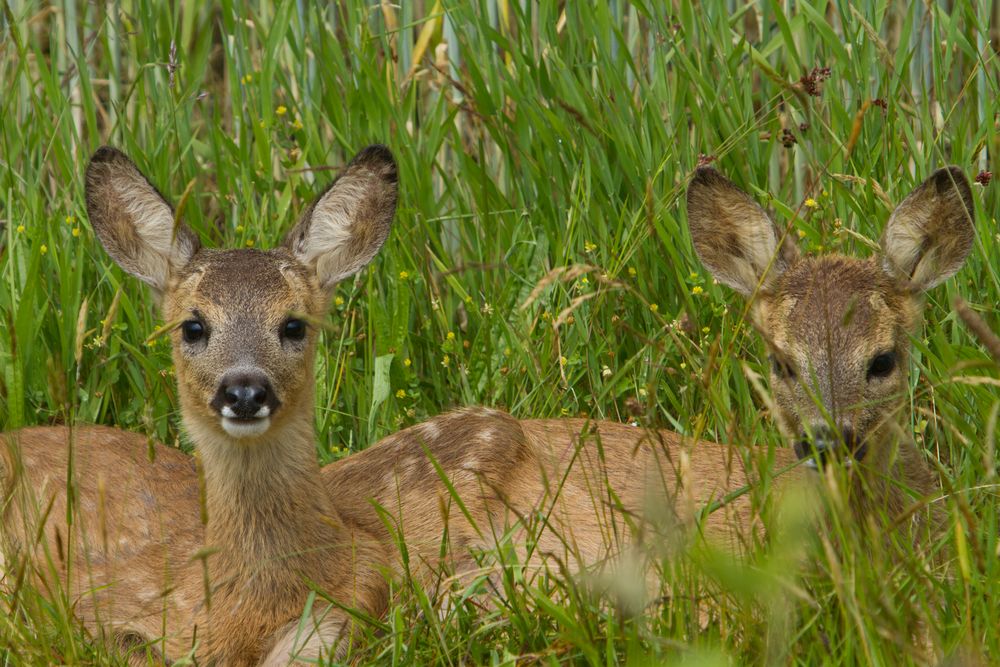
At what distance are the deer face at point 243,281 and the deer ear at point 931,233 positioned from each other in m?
1.47

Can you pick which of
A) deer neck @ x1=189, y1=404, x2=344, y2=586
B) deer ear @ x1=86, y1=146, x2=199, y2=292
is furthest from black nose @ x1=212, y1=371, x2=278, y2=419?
deer ear @ x1=86, y1=146, x2=199, y2=292

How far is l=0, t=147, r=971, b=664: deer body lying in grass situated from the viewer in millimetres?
4148

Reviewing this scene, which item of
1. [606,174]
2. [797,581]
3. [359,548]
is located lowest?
[359,548]

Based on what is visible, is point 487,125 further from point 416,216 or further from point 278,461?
point 278,461

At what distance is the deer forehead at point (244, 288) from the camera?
173 inches

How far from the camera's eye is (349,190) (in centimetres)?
482

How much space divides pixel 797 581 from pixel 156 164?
3.16 meters

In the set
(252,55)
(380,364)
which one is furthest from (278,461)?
(252,55)

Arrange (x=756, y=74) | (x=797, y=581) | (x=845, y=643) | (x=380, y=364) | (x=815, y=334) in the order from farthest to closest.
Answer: (x=756, y=74), (x=380, y=364), (x=815, y=334), (x=797, y=581), (x=845, y=643)

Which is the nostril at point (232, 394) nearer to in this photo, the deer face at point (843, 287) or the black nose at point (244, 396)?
the black nose at point (244, 396)

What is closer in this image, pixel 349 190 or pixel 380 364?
pixel 349 190

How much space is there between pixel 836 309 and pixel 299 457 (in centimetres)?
150

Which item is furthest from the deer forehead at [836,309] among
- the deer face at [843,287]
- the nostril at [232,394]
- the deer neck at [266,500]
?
the nostril at [232,394]

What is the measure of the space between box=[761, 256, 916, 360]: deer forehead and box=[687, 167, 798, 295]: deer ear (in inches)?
6.2
